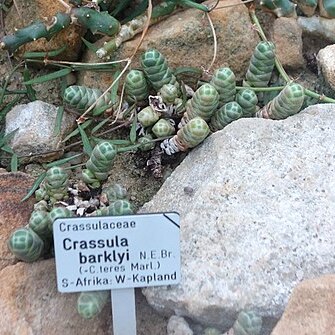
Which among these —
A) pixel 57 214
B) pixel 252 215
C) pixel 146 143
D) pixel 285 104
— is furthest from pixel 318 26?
pixel 57 214

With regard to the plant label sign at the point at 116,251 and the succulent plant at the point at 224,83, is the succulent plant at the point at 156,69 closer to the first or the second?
the succulent plant at the point at 224,83

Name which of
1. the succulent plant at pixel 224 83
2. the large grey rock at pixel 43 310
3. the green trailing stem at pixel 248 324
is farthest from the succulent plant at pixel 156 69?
the green trailing stem at pixel 248 324

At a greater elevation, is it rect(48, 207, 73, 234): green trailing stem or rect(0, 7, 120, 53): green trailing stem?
rect(0, 7, 120, 53): green trailing stem

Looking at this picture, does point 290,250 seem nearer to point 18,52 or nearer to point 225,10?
point 225,10

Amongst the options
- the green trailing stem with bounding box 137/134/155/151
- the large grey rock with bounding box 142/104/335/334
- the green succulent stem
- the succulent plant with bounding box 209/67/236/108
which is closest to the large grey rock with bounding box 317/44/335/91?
the green succulent stem

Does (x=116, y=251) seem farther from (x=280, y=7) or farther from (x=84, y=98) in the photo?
(x=280, y=7)

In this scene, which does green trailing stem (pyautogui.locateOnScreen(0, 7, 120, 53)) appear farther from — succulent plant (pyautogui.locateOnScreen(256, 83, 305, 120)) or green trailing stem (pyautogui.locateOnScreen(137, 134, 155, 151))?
succulent plant (pyautogui.locateOnScreen(256, 83, 305, 120))
